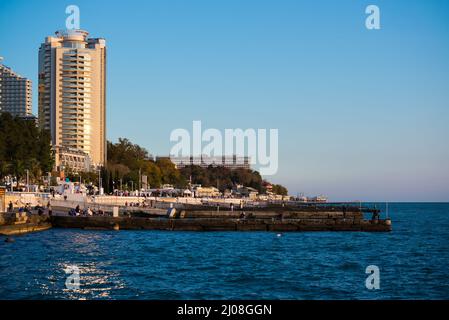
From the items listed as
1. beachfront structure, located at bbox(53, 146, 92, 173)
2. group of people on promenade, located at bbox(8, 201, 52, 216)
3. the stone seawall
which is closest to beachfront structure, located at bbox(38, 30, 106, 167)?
beachfront structure, located at bbox(53, 146, 92, 173)

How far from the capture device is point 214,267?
33.9m

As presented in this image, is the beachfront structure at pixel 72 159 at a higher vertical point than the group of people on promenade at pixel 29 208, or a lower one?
higher

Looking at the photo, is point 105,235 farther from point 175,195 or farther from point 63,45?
point 63,45

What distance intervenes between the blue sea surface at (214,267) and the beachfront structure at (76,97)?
129m

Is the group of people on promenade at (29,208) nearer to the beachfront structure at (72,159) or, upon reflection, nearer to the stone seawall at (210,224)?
the stone seawall at (210,224)

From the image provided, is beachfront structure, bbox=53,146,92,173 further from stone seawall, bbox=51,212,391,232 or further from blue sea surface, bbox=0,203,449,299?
blue sea surface, bbox=0,203,449,299

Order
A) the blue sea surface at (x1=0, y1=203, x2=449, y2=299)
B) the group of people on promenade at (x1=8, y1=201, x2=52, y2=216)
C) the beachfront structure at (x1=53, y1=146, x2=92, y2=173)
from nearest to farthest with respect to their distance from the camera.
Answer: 1. the blue sea surface at (x1=0, y1=203, x2=449, y2=299)
2. the group of people on promenade at (x1=8, y1=201, x2=52, y2=216)
3. the beachfront structure at (x1=53, y1=146, x2=92, y2=173)

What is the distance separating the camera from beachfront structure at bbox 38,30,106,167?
18062 cm

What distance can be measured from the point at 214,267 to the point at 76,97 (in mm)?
156210

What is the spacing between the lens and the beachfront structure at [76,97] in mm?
180625

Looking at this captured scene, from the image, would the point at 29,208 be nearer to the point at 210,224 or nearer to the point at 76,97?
the point at 210,224

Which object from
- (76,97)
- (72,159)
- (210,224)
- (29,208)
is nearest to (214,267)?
(210,224)

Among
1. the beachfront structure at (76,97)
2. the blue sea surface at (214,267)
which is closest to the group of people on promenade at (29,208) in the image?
the blue sea surface at (214,267)

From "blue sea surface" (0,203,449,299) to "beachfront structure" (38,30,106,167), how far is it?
12867cm
